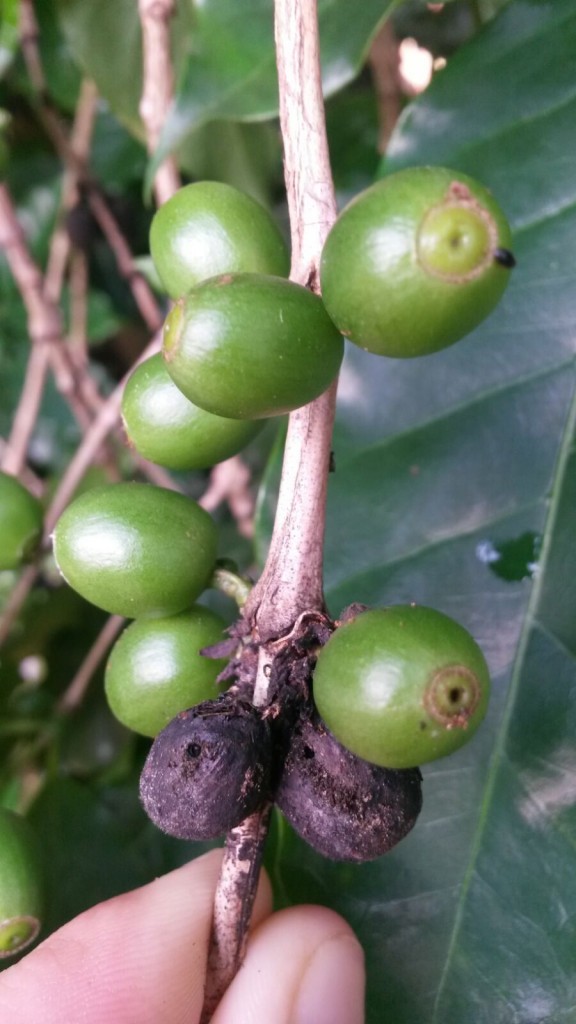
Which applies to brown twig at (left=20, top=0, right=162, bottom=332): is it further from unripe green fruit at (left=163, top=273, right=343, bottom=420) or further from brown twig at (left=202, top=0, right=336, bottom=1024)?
unripe green fruit at (left=163, top=273, right=343, bottom=420)

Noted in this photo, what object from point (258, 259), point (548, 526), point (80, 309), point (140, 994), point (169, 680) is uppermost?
point (80, 309)

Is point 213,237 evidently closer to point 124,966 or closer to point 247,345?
point 247,345

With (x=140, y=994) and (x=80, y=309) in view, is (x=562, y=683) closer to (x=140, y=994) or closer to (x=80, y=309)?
(x=140, y=994)

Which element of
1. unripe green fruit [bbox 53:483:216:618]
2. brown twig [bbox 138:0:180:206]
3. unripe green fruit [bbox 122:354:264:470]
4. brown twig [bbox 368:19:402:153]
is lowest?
unripe green fruit [bbox 53:483:216:618]

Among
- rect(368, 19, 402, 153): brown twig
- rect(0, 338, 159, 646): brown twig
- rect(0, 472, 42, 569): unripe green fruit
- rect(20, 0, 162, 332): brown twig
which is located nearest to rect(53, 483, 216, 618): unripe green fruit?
rect(0, 472, 42, 569): unripe green fruit

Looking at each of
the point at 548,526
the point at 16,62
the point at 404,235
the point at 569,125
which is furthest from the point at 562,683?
the point at 16,62

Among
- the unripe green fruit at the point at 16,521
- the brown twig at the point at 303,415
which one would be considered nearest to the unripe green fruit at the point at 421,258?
the brown twig at the point at 303,415
